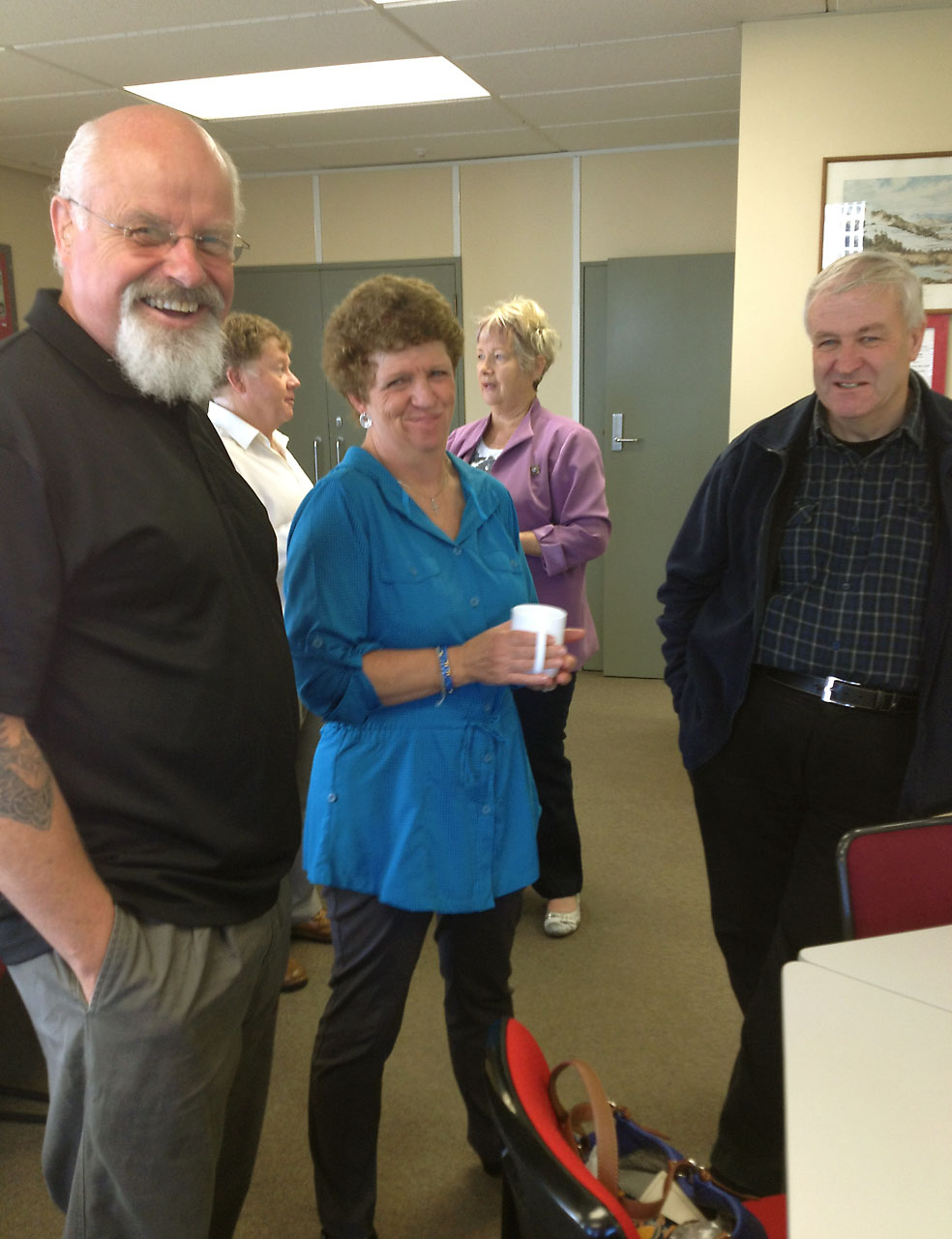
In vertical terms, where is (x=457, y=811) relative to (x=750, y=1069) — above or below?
above

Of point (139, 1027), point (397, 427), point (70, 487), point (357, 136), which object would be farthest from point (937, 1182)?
point (357, 136)

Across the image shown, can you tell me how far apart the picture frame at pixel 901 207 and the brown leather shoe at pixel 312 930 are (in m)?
2.80

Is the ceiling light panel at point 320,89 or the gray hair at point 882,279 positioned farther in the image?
the ceiling light panel at point 320,89

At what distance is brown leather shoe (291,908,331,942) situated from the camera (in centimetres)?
284

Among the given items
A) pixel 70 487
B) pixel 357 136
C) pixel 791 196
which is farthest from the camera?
pixel 357 136

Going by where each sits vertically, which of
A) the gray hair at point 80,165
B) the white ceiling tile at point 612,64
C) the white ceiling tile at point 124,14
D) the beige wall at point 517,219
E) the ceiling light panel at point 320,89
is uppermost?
the ceiling light panel at point 320,89

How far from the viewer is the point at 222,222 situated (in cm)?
119

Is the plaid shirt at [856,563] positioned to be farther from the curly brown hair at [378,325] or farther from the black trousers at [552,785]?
the black trousers at [552,785]

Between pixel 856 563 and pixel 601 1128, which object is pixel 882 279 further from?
pixel 601 1128

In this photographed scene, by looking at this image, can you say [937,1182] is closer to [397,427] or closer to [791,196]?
[397,427]

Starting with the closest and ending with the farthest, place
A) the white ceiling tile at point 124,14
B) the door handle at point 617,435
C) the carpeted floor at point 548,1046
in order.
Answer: the carpeted floor at point 548,1046, the white ceiling tile at point 124,14, the door handle at point 617,435

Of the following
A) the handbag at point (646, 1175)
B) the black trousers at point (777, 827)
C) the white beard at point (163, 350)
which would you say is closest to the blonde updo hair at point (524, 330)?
the black trousers at point (777, 827)

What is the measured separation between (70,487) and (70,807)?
13.6 inches

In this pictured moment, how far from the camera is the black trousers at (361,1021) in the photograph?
1571mm
